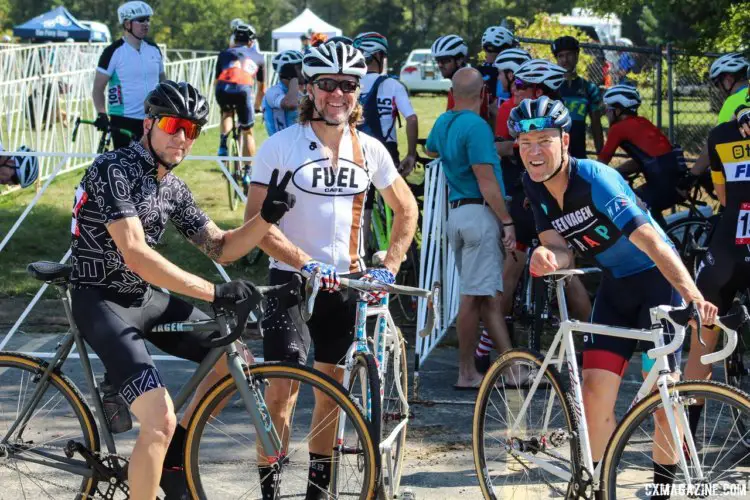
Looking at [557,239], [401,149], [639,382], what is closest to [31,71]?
[401,149]

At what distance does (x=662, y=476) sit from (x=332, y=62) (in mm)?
2224

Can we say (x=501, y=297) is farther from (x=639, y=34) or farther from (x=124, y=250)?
(x=639, y=34)

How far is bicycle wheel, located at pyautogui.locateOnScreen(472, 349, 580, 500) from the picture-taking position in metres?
4.79

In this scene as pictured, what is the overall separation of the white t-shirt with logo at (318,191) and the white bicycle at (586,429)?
0.89m

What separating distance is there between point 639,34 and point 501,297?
48444 millimetres

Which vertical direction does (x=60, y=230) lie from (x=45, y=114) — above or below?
below

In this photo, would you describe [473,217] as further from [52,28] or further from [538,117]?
[52,28]

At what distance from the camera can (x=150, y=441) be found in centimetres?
432

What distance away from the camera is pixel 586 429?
464 centimetres

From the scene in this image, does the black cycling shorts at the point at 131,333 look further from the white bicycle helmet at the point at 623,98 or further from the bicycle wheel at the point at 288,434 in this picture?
the white bicycle helmet at the point at 623,98

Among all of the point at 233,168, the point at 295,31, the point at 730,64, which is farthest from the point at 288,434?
the point at 295,31

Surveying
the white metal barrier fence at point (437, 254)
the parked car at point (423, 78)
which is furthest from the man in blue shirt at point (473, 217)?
the parked car at point (423, 78)

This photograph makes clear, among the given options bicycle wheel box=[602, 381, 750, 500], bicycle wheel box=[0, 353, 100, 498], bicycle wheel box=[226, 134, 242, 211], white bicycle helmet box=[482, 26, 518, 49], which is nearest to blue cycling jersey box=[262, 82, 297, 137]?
white bicycle helmet box=[482, 26, 518, 49]

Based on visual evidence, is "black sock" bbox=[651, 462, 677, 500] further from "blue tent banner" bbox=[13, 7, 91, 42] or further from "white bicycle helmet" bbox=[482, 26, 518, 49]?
"blue tent banner" bbox=[13, 7, 91, 42]
